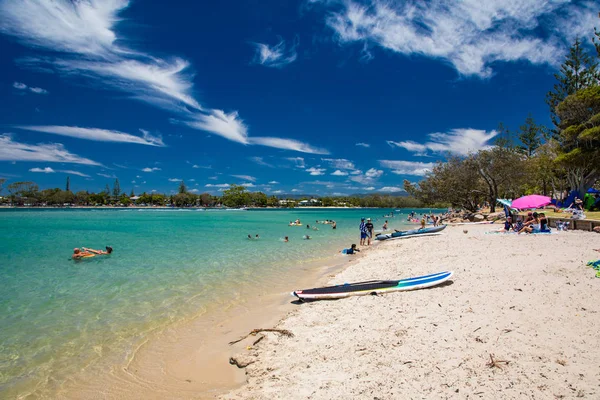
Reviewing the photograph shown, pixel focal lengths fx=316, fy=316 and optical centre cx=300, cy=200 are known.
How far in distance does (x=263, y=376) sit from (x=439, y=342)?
267cm

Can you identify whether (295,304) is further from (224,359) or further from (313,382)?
(313,382)

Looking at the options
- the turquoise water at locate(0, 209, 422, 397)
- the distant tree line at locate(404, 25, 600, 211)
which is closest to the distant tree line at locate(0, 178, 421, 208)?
the distant tree line at locate(404, 25, 600, 211)

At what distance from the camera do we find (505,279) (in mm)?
7633

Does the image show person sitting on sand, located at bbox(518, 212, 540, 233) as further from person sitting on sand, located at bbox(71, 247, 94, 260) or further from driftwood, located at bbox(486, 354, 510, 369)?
person sitting on sand, located at bbox(71, 247, 94, 260)

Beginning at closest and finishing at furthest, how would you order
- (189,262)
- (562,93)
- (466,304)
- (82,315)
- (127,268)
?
1. (466,304)
2. (82,315)
3. (127,268)
4. (189,262)
5. (562,93)

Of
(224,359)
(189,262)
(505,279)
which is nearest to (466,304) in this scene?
(505,279)

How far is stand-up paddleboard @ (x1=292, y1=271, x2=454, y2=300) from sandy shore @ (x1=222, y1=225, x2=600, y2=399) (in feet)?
0.89

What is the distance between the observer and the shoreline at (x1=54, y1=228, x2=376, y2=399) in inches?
193

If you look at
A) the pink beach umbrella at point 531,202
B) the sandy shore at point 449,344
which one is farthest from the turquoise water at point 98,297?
the pink beach umbrella at point 531,202

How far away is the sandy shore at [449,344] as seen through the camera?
364cm

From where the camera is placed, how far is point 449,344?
461 cm

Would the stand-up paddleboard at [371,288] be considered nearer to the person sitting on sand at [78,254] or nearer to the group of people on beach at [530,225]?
the group of people on beach at [530,225]

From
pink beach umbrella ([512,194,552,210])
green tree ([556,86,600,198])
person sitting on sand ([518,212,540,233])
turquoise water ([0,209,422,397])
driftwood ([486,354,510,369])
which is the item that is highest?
green tree ([556,86,600,198])

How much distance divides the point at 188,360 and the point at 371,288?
4.65m
